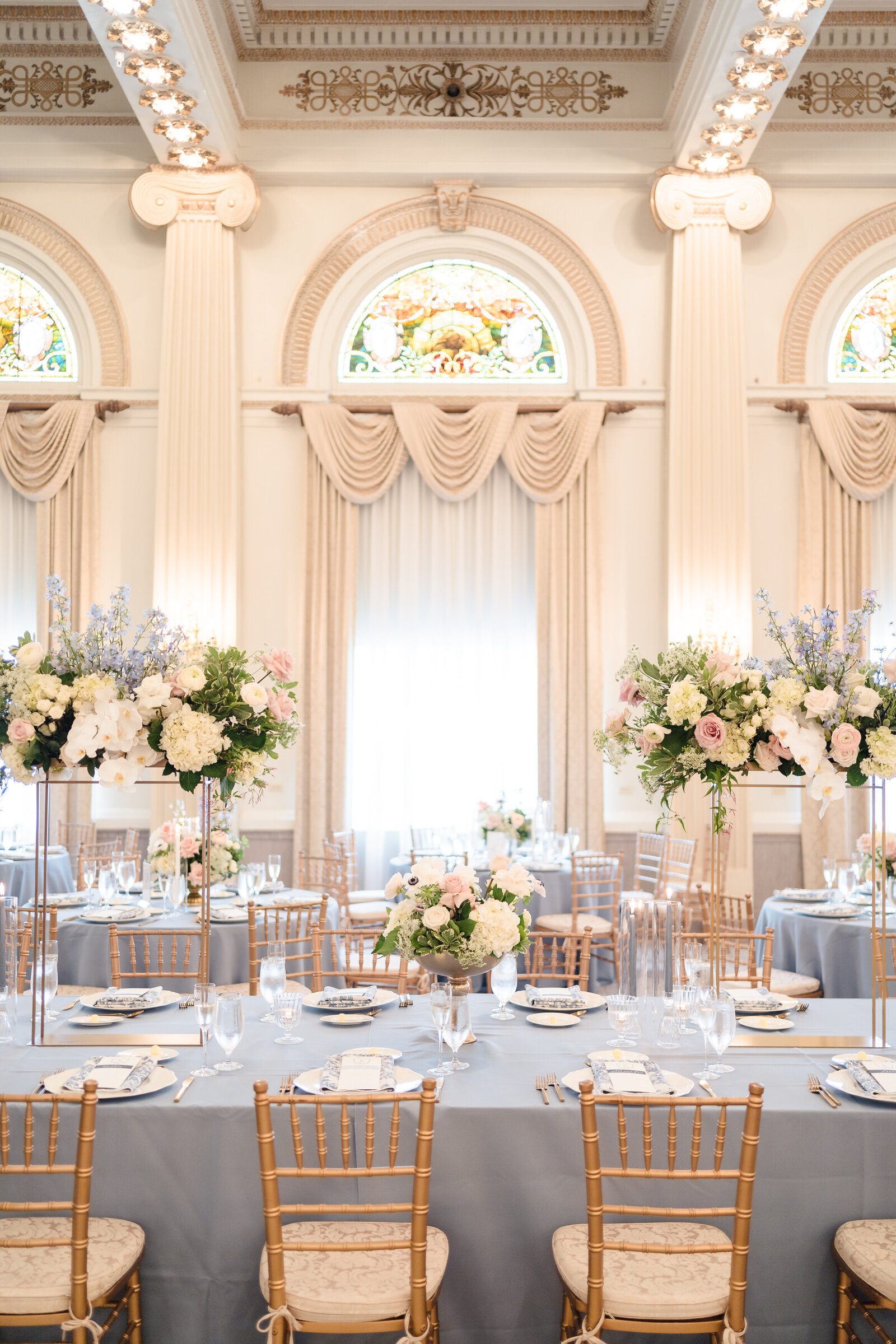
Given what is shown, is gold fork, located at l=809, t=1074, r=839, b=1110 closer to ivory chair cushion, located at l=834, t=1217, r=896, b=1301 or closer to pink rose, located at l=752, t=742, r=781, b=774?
ivory chair cushion, located at l=834, t=1217, r=896, b=1301

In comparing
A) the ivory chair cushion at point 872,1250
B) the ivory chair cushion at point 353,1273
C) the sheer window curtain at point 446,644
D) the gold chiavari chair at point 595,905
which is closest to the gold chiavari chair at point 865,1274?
the ivory chair cushion at point 872,1250

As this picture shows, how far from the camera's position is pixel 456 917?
122 inches

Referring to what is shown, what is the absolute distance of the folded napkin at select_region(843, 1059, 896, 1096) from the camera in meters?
2.73

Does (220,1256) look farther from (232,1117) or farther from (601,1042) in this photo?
(601,1042)

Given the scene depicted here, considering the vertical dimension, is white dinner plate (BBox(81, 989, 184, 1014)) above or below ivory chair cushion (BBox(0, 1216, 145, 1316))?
above

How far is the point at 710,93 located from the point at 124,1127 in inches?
276

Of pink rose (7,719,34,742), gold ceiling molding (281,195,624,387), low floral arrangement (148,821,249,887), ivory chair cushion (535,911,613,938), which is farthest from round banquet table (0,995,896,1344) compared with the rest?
gold ceiling molding (281,195,624,387)

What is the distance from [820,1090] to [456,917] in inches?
41.3

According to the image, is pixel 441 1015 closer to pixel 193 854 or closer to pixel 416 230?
pixel 193 854

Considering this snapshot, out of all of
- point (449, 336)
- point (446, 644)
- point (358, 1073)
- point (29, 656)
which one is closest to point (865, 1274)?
point (358, 1073)

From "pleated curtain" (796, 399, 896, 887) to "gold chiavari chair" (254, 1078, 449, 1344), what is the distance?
6194mm

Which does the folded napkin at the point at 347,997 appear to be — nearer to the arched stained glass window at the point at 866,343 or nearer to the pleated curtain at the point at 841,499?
the pleated curtain at the point at 841,499

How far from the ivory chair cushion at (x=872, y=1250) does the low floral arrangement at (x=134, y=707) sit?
1.86 metres

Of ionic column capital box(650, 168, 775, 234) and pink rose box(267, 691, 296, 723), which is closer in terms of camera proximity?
pink rose box(267, 691, 296, 723)
